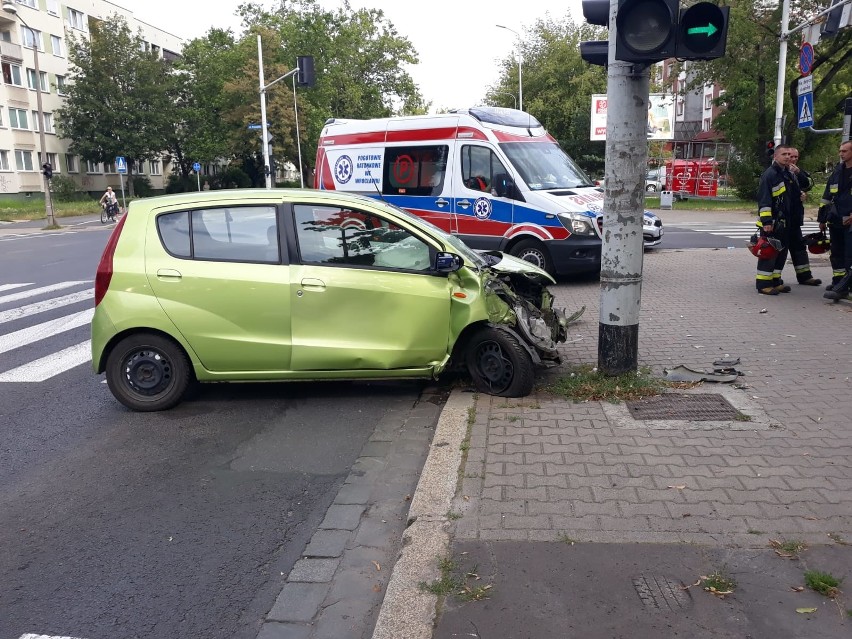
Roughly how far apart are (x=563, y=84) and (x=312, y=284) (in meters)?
46.1

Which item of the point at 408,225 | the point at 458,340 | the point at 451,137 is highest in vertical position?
the point at 451,137

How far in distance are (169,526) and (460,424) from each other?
208 centimetres

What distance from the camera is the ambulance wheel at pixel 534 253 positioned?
37.0ft

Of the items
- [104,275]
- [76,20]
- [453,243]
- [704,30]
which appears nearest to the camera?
[704,30]

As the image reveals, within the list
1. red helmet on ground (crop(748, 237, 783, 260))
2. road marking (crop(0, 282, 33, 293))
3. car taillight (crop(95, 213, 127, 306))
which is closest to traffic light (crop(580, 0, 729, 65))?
car taillight (crop(95, 213, 127, 306))

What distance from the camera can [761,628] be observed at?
295 cm

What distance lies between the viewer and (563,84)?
48250 mm

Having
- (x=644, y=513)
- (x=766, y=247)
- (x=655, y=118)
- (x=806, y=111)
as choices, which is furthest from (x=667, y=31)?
(x=655, y=118)

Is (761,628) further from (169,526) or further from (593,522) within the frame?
(169,526)

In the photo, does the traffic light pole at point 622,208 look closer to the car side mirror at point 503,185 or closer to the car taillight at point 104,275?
the car taillight at point 104,275

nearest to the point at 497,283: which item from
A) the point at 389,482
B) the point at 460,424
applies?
the point at 460,424

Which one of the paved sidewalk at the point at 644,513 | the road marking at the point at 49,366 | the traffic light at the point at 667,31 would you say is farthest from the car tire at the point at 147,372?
the traffic light at the point at 667,31

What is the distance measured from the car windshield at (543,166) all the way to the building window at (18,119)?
47.6 m

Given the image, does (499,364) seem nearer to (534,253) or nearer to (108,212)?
(534,253)
